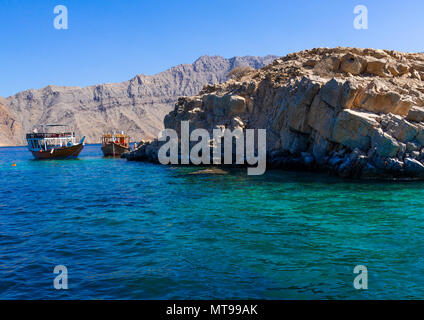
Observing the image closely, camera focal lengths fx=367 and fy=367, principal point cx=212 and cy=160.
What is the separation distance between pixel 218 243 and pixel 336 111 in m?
20.5

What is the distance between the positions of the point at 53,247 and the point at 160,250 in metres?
3.71

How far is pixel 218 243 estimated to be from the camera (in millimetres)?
12477

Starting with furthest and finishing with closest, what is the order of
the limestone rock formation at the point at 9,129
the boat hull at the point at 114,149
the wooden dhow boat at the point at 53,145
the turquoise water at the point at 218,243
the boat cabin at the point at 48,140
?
the limestone rock formation at the point at 9,129
the boat hull at the point at 114,149
the boat cabin at the point at 48,140
the wooden dhow boat at the point at 53,145
the turquoise water at the point at 218,243

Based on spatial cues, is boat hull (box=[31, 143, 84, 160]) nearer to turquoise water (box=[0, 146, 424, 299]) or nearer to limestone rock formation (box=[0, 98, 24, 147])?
turquoise water (box=[0, 146, 424, 299])

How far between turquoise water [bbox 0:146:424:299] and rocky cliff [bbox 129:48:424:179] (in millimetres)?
3988

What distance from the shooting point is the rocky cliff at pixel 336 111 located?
85.0 feet

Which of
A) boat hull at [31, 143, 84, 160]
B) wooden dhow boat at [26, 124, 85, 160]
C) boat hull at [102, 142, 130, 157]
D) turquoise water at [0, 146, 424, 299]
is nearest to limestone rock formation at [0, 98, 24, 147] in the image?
wooden dhow boat at [26, 124, 85, 160]

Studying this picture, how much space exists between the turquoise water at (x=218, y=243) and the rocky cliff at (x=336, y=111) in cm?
399

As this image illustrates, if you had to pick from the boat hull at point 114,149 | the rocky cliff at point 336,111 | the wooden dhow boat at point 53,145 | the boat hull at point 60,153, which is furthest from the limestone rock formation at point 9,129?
the rocky cliff at point 336,111

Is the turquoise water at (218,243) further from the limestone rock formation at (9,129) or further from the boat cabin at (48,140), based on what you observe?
the limestone rock formation at (9,129)

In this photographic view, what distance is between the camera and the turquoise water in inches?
356

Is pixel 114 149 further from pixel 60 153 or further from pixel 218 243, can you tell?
pixel 218 243

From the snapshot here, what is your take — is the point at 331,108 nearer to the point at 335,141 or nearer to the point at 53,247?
the point at 335,141
